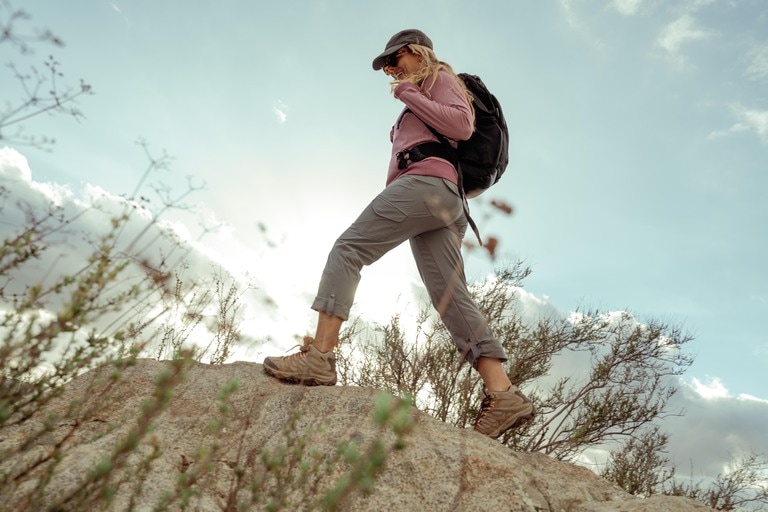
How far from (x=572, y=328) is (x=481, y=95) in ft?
21.8

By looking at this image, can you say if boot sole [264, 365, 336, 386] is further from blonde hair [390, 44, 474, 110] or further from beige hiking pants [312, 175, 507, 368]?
blonde hair [390, 44, 474, 110]

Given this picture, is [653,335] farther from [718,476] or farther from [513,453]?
[513,453]

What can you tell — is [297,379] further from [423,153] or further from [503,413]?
[423,153]

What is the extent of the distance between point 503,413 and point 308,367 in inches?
40.4

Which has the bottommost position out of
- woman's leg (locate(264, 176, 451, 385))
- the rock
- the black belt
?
the rock

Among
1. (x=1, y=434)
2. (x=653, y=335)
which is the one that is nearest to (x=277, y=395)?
(x=1, y=434)

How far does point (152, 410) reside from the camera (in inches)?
42.8

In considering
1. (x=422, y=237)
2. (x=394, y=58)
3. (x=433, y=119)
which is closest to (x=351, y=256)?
(x=422, y=237)

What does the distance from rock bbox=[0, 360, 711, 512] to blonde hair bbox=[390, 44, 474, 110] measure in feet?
5.54

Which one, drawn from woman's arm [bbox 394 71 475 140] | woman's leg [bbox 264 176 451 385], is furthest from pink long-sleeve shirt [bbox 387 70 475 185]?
woman's leg [bbox 264 176 451 385]

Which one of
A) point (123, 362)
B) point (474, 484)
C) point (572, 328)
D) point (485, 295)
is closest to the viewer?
point (123, 362)

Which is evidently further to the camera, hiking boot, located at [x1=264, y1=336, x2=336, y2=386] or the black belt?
the black belt

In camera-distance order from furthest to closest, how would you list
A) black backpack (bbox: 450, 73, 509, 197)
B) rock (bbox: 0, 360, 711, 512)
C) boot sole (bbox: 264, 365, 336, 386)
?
black backpack (bbox: 450, 73, 509, 197), boot sole (bbox: 264, 365, 336, 386), rock (bbox: 0, 360, 711, 512)

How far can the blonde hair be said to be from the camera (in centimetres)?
316
